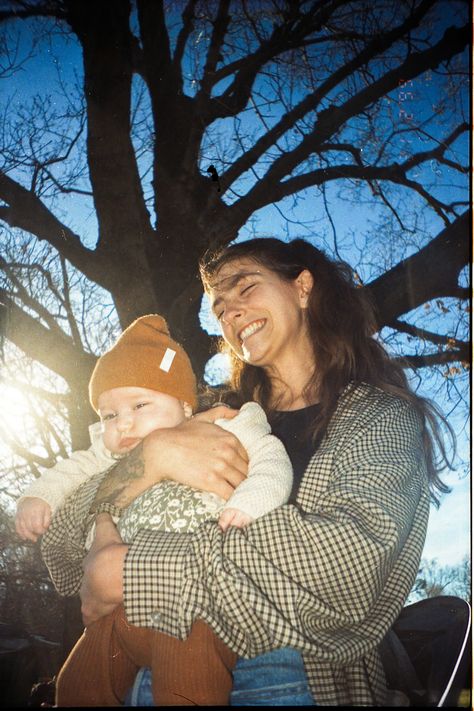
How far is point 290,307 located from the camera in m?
1.55

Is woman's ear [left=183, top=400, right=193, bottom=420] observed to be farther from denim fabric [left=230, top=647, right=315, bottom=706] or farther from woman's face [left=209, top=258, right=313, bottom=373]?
denim fabric [left=230, top=647, right=315, bottom=706]

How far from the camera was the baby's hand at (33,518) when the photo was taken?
1.28m

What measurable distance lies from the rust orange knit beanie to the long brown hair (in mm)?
249

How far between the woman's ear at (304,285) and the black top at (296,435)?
0.33 meters

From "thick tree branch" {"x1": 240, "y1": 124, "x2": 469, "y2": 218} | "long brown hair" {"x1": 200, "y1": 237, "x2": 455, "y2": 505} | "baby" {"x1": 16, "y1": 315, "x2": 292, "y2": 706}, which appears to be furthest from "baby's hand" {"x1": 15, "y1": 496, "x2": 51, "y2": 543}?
"thick tree branch" {"x1": 240, "y1": 124, "x2": 469, "y2": 218}

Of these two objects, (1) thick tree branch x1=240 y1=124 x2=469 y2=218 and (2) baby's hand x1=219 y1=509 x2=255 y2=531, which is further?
(1) thick tree branch x1=240 y1=124 x2=469 y2=218

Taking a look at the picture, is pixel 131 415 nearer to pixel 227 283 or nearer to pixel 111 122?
pixel 227 283

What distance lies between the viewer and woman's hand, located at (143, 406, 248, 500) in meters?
1.15

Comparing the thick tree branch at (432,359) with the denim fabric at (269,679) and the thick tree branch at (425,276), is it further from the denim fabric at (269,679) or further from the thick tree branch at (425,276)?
the denim fabric at (269,679)

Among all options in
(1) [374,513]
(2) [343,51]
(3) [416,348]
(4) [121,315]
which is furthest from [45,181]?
(1) [374,513]

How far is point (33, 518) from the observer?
4.19 ft

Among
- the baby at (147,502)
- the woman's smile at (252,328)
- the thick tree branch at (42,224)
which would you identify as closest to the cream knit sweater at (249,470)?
the baby at (147,502)

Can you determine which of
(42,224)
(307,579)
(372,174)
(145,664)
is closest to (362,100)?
(372,174)

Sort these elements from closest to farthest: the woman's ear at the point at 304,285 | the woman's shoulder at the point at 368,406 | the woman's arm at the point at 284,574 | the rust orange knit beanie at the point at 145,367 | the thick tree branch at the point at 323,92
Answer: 1. the woman's arm at the point at 284,574
2. the woman's shoulder at the point at 368,406
3. the rust orange knit beanie at the point at 145,367
4. the woman's ear at the point at 304,285
5. the thick tree branch at the point at 323,92
